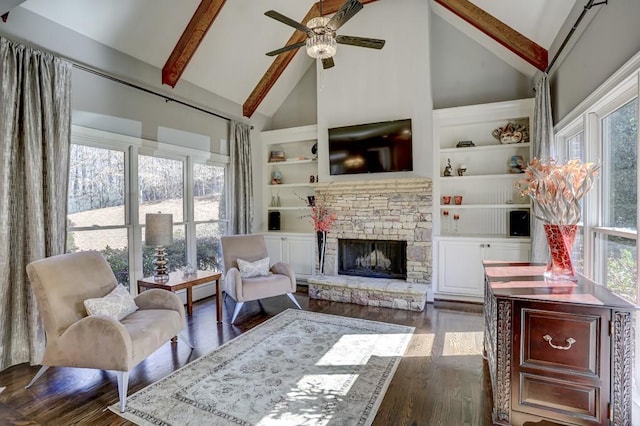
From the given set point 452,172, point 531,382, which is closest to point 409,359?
point 531,382

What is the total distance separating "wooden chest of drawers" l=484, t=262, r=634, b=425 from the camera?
1.68 meters

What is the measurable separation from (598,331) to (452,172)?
11.5 feet

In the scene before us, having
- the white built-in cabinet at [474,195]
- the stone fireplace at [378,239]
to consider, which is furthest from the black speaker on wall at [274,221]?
the white built-in cabinet at [474,195]

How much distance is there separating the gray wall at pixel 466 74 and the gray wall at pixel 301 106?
208cm

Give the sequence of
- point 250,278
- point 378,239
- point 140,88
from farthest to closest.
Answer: point 378,239 → point 250,278 → point 140,88

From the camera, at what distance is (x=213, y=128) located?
5.07m

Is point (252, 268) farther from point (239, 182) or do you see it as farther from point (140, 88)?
point (140, 88)

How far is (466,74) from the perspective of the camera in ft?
15.9

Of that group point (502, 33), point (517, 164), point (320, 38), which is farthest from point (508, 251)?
point (320, 38)

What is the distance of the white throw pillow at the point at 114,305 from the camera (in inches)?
97.8

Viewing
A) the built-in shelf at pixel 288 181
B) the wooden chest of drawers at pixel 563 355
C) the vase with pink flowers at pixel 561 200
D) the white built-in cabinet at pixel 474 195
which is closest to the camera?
the wooden chest of drawers at pixel 563 355

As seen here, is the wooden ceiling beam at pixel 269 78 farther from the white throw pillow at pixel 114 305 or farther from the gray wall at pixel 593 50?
the white throw pillow at pixel 114 305

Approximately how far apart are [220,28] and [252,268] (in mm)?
3187

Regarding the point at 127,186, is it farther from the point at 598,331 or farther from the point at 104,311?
the point at 598,331
